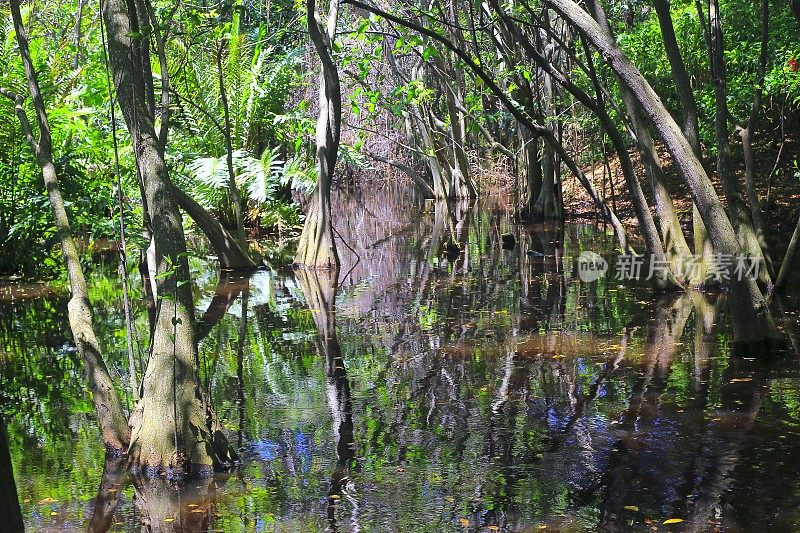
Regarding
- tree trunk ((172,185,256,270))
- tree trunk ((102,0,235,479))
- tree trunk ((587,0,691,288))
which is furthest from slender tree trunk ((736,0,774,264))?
tree trunk ((172,185,256,270))

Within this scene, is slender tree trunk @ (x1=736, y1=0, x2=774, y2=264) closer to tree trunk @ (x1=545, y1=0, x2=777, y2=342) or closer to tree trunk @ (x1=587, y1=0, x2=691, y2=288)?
tree trunk @ (x1=587, y1=0, x2=691, y2=288)

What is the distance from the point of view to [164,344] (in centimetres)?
643

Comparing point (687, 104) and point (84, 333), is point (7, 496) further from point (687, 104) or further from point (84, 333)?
point (687, 104)

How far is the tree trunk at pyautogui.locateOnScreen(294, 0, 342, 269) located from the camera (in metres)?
16.3

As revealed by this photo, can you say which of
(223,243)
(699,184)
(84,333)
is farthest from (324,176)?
(84,333)

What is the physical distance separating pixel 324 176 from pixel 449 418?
968 centimetres

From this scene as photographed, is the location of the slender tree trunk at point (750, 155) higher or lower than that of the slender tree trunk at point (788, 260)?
higher

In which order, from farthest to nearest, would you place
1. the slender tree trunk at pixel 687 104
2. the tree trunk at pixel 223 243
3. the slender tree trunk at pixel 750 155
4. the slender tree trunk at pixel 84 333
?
the tree trunk at pixel 223 243 → the slender tree trunk at pixel 750 155 → the slender tree trunk at pixel 687 104 → the slender tree trunk at pixel 84 333

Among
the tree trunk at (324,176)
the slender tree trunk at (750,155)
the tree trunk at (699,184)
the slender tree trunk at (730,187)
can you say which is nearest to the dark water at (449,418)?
the tree trunk at (699,184)

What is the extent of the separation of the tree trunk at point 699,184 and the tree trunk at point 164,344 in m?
3.82

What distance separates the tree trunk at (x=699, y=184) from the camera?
27.1ft

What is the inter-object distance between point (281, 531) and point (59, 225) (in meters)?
3.35

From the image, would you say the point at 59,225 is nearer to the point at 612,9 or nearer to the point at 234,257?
the point at 234,257

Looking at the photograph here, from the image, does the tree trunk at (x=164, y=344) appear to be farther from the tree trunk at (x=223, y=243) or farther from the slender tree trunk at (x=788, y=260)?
the tree trunk at (x=223, y=243)
